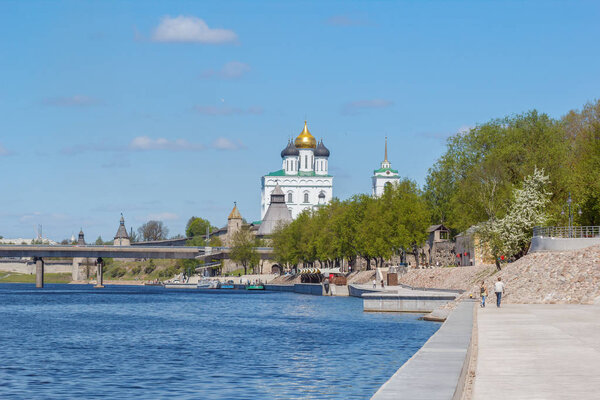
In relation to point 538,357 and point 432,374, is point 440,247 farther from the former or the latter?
point 432,374

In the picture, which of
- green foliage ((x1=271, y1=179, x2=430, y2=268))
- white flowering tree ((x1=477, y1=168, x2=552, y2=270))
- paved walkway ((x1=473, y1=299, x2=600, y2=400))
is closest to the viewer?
paved walkway ((x1=473, y1=299, x2=600, y2=400))

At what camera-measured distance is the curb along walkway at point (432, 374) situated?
1500 centimetres

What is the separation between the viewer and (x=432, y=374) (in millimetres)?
17672

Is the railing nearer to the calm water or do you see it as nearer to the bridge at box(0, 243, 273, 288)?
the calm water

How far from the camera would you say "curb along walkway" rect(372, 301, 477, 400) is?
1500 cm

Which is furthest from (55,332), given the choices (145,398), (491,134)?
(491,134)

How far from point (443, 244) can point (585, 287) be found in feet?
242

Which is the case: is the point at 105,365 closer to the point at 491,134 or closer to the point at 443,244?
the point at 491,134

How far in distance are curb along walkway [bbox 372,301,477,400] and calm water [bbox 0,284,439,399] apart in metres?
2.77

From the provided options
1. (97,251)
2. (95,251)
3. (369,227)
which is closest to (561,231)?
(369,227)

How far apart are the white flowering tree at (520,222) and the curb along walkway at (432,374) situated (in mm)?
57056

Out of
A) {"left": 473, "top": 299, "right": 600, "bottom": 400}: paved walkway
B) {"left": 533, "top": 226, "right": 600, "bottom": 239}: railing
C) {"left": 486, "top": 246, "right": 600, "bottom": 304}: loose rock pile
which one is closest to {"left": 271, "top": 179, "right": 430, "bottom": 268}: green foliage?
{"left": 533, "top": 226, "right": 600, "bottom": 239}: railing

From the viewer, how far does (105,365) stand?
33594 mm

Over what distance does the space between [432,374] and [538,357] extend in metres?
8.18
